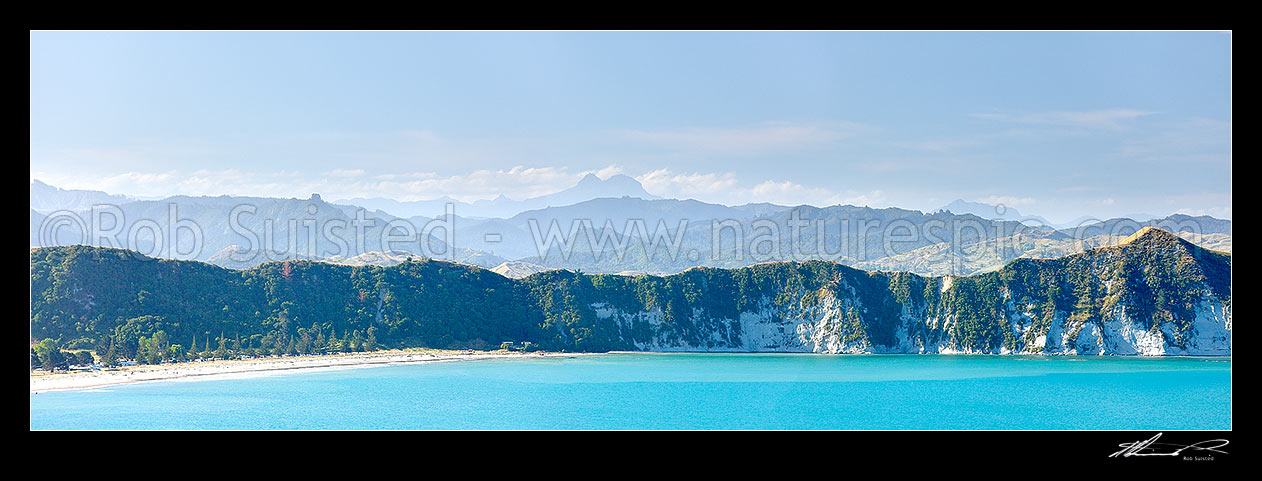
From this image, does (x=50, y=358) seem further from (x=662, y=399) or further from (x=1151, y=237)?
(x=1151, y=237)

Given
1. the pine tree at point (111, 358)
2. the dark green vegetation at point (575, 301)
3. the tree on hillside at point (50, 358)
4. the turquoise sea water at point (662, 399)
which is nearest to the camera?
the turquoise sea water at point (662, 399)

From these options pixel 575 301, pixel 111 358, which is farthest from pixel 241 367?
pixel 575 301

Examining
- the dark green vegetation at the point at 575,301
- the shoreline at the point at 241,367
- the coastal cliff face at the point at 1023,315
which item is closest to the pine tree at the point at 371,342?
the dark green vegetation at the point at 575,301
